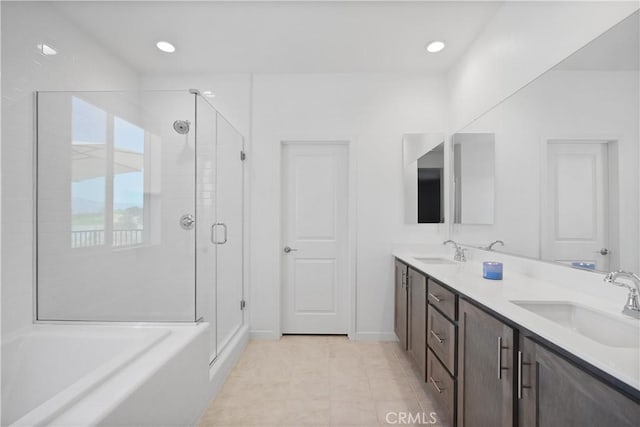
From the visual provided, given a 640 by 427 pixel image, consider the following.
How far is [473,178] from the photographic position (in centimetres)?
241

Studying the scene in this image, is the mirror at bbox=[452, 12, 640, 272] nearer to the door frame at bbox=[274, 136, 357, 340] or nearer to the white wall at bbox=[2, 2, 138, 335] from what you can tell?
the door frame at bbox=[274, 136, 357, 340]

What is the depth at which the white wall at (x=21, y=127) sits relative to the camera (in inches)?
68.6

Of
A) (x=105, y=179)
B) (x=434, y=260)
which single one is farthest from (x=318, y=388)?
(x=105, y=179)

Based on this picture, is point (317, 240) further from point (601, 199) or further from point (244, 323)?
point (601, 199)

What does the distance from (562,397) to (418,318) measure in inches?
52.1

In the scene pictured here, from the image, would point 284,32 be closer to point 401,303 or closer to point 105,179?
point 105,179

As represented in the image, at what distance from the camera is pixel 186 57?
273cm

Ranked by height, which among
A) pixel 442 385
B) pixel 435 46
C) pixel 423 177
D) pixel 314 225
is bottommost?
pixel 442 385

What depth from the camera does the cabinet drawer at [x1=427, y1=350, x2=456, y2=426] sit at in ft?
5.10

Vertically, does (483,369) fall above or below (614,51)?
below

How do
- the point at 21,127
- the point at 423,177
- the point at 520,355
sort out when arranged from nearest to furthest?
the point at 520,355
the point at 21,127
the point at 423,177

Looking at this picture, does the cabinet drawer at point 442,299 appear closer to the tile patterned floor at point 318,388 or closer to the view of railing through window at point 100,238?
the tile patterned floor at point 318,388

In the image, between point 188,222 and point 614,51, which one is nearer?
point 614,51

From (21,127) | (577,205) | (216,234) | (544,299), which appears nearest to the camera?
(544,299)
